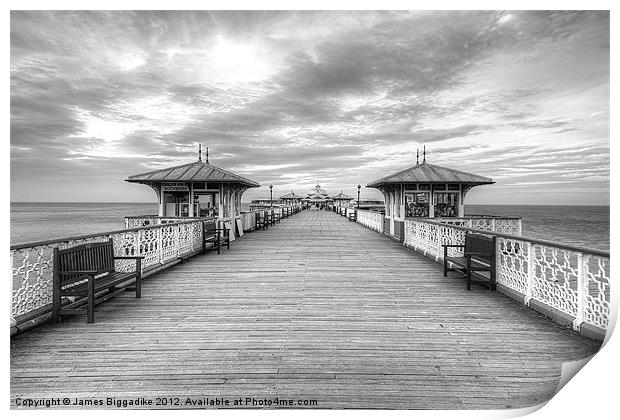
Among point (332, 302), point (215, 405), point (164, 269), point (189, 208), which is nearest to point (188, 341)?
point (215, 405)

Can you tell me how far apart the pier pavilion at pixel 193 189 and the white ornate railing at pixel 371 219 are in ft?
21.8

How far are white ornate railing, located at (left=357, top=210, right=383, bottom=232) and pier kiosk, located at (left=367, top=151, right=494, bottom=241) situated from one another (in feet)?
7.62

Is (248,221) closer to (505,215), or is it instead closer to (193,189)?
(193,189)

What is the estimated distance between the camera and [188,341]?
3551 millimetres

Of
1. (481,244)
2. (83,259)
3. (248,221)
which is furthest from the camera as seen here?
(248,221)

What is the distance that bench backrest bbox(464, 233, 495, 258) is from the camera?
548cm

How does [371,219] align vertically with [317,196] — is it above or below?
below

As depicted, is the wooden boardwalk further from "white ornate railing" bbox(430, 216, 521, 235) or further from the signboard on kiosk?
the signboard on kiosk

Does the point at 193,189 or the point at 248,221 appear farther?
the point at 248,221

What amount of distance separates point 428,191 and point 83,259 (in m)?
11.6

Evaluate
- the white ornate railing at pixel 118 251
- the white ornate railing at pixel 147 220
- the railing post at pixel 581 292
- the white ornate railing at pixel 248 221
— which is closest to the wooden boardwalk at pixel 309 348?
the railing post at pixel 581 292

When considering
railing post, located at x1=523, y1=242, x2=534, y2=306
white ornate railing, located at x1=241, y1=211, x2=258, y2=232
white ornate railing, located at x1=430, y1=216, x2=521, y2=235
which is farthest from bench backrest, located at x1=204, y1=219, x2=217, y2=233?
railing post, located at x1=523, y1=242, x2=534, y2=306

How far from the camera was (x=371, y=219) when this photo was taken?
18422 millimetres

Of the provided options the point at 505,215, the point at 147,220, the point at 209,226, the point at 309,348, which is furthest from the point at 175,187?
the point at 505,215
